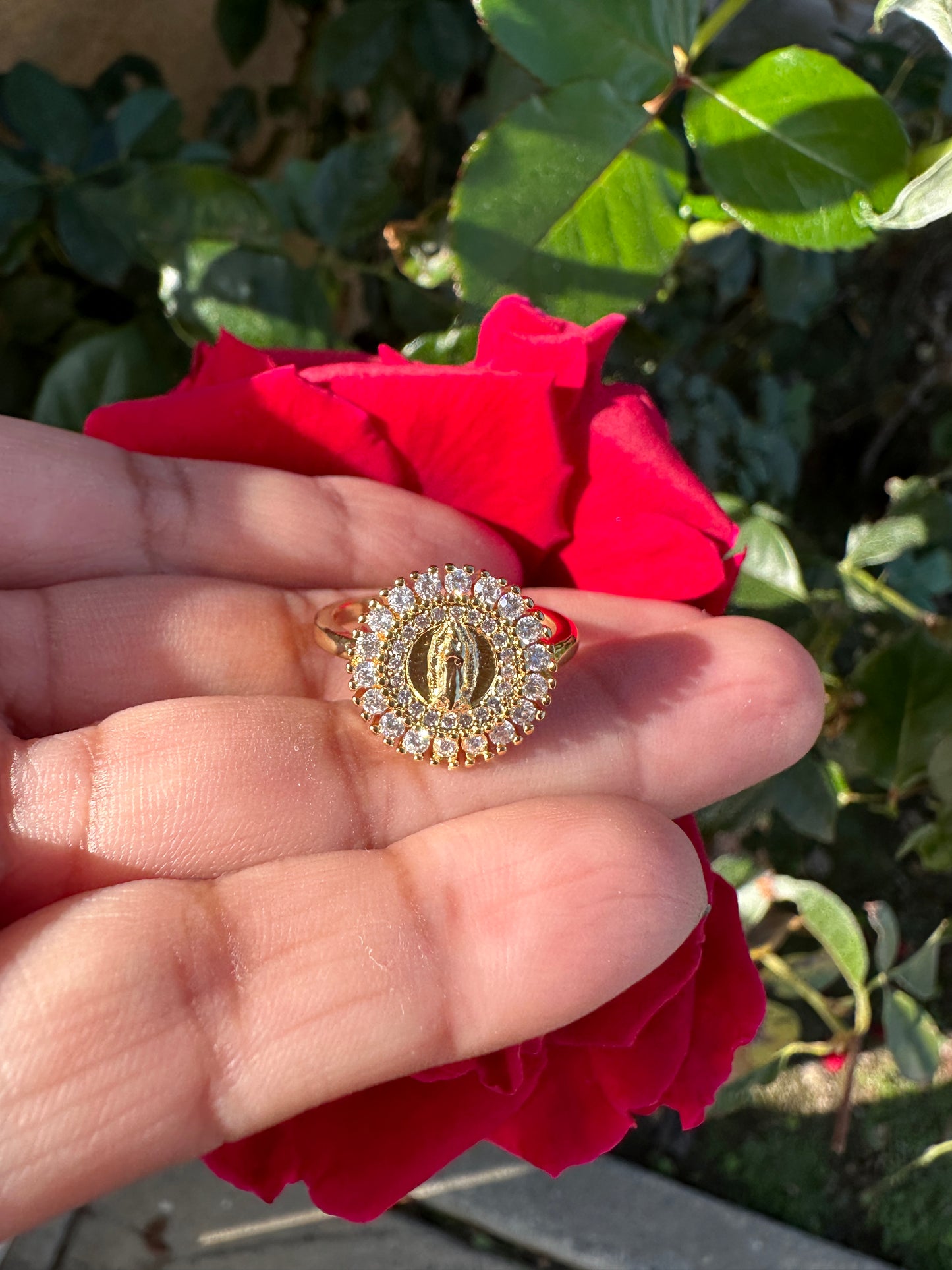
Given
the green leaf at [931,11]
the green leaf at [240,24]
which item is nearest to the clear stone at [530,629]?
the green leaf at [931,11]

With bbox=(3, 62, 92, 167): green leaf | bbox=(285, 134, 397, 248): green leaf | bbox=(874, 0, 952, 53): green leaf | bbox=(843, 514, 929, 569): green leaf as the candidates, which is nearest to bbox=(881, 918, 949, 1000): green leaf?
bbox=(843, 514, 929, 569): green leaf

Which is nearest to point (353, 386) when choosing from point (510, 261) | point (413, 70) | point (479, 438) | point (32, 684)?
point (479, 438)

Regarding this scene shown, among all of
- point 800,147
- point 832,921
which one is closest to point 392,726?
point 800,147

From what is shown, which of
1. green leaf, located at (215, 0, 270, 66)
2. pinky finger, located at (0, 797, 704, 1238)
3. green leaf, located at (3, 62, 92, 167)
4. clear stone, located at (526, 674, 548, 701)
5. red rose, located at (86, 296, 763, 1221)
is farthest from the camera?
green leaf, located at (215, 0, 270, 66)

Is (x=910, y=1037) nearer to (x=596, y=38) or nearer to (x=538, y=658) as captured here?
(x=538, y=658)

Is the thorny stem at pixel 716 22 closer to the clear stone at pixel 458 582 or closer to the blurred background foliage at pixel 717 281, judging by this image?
the blurred background foliage at pixel 717 281

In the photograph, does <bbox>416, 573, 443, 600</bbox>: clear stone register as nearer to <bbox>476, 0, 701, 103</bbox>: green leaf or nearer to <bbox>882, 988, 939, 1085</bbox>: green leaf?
<bbox>476, 0, 701, 103</bbox>: green leaf
